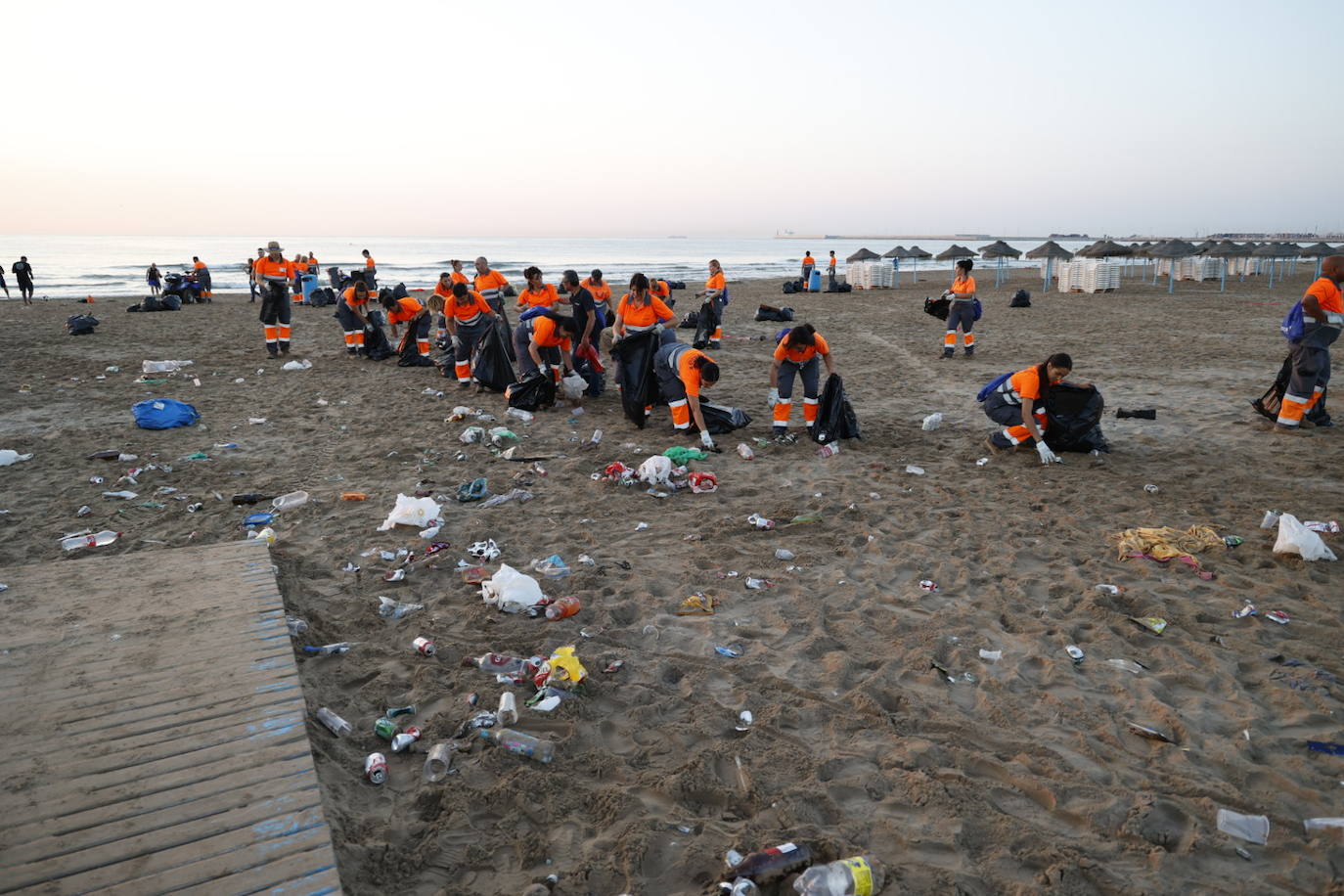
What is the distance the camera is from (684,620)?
12.3 feet

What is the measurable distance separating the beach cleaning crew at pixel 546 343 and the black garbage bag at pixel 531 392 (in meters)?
0.12

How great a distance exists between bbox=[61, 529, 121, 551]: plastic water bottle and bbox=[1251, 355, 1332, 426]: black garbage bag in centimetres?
960

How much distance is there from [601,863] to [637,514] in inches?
122

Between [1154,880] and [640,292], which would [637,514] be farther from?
[1154,880]

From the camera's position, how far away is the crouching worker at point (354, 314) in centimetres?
1092

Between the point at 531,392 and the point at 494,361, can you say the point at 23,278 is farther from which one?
the point at 531,392

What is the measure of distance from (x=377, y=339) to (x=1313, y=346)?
11.6 metres

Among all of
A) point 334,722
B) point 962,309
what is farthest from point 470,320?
point 962,309

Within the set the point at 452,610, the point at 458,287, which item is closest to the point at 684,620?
the point at 452,610

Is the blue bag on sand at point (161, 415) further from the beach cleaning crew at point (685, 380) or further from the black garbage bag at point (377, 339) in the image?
the beach cleaning crew at point (685, 380)

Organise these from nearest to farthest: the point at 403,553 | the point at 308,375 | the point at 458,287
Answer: the point at 403,553, the point at 458,287, the point at 308,375

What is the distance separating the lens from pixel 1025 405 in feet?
20.3

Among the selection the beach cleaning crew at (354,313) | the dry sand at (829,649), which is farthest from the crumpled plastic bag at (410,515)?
the beach cleaning crew at (354,313)

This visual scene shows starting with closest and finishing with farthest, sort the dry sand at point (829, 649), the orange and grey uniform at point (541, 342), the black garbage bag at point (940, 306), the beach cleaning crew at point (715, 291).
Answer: the dry sand at point (829, 649), the orange and grey uniform at point (541, 342), the black garbage bag at point (940, 306), the beach cleaning crew at point (715, 291)
